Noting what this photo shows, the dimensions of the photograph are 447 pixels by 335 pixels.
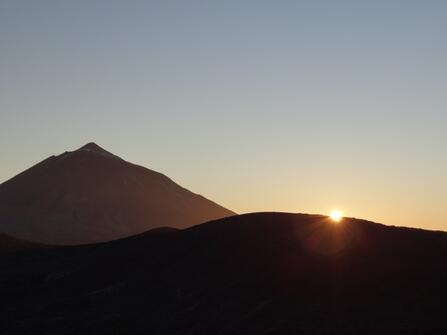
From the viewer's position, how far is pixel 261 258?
40.2 m

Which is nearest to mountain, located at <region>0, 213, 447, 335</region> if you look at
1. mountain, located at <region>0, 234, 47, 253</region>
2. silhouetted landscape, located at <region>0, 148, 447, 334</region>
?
silhouetted landscape, located at <region>0, 148, 447, 334</region>

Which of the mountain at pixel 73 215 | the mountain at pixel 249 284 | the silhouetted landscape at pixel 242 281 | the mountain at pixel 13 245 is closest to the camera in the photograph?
→ the mountain at pixel 249 284

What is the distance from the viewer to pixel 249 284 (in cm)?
3634

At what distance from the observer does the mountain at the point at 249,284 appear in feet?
97.8

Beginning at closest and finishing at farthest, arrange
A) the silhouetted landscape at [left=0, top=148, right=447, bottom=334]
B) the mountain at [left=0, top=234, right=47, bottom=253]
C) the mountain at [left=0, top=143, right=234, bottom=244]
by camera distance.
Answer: the silhouetted landscape at [left=0, top=148, right=447, bottom=334], the mountain at [left=0, top=234, right=47, bottom=253], the mountain at [left=0, top=143, right=234, bottom=244]

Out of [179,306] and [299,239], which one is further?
[299,239]

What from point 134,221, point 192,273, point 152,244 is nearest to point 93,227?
point 134,221

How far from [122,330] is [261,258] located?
1079 centimetres

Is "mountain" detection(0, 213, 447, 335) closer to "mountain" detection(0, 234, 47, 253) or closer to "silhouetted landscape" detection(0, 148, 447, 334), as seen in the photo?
"silhouetted landscape" detection(0, 148, 447, 334)

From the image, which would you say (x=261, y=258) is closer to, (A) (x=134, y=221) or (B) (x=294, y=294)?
(B) (x=294, y=294)

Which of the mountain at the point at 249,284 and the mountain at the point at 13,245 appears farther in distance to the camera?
the mountain at the point at 13,245

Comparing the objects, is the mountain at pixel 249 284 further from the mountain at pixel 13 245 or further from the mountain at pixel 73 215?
the mountain at pixel 73 215

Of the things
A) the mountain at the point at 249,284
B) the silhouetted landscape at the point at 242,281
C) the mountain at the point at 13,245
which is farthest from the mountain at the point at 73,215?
the mountain at the point at 249,284

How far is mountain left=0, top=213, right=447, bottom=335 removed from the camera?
97.8ft
